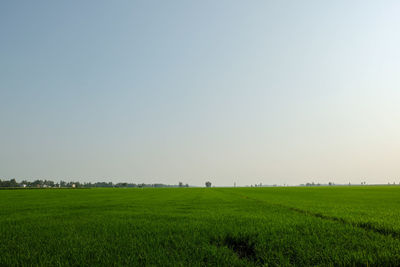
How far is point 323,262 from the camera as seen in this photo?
5.42 m

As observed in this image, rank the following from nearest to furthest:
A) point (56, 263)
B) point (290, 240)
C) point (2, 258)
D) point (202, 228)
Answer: point (56, 263), point (2, 258), point (290, 240), point (202, 228)

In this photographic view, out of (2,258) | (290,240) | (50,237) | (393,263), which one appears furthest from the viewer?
(50,237)

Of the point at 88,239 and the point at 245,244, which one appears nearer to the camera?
the point at 245,244

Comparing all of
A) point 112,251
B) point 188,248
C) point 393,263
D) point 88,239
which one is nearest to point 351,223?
point 393,263

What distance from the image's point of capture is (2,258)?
611cm

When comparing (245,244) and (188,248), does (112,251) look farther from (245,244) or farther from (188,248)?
(245,244)

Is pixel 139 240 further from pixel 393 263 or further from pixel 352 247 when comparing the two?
pixel 393 263

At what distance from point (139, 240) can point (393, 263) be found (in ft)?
21.8

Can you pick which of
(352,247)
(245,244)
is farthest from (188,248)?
(352,247)

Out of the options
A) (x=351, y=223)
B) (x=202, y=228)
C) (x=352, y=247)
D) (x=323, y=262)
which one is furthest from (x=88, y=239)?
(x=351, y=223)

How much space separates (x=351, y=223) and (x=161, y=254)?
337 inches

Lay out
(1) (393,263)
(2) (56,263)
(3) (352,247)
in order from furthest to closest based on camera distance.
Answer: (3) (352,247)
(2) (56,263)
(1) (393,263)

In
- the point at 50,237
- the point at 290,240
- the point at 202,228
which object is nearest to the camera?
the point at 290,240

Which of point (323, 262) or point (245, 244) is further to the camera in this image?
point (245, 244)
